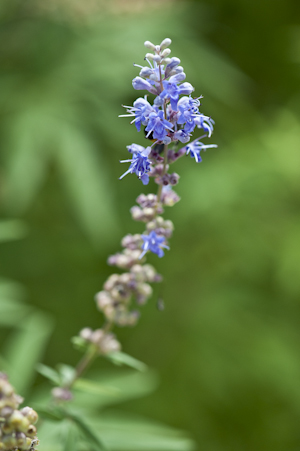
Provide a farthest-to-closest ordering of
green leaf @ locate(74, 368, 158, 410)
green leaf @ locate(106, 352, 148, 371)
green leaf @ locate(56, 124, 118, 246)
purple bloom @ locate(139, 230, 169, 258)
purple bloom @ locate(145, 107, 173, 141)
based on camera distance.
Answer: green leaf @ locate(56, 124, 118, 246), green leaf @ locate(74, 368, 158, 410), green leaf @ locate(106, 352, 148, 371), purple bloom @ locate(139, 230, 169, 258), purple bloom @ locate(145, 107, 173, 141)

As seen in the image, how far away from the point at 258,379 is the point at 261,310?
23.5 inches

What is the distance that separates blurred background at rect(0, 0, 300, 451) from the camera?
A: 3838mm

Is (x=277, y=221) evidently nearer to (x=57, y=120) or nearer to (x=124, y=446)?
(x=57, y=120)

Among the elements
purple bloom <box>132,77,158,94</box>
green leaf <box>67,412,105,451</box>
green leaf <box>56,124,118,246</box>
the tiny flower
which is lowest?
green leaf <box>67,412,105,451</box>

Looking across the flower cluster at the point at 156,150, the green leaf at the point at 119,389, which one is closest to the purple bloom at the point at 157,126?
the flower cluster at the point at 156,150

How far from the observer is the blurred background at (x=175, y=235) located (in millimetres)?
3838

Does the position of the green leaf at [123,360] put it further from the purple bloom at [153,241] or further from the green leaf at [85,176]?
the green leaf at [85,176]

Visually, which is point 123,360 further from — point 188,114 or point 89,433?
point 188,114

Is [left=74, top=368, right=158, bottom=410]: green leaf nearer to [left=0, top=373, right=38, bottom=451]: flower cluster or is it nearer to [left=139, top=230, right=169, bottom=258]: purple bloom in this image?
[left=139, top=230, right=169, bottom=258]: purple bloom

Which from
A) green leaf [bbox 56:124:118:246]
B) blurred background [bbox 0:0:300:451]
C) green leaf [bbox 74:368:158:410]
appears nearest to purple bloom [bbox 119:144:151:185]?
green leaf [bbox 74:368:158:410]

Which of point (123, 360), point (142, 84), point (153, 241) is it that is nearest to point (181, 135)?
point (142, 84)

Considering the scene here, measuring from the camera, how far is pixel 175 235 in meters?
4.40

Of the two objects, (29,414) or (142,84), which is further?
(142,84)

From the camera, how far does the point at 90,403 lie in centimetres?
240
